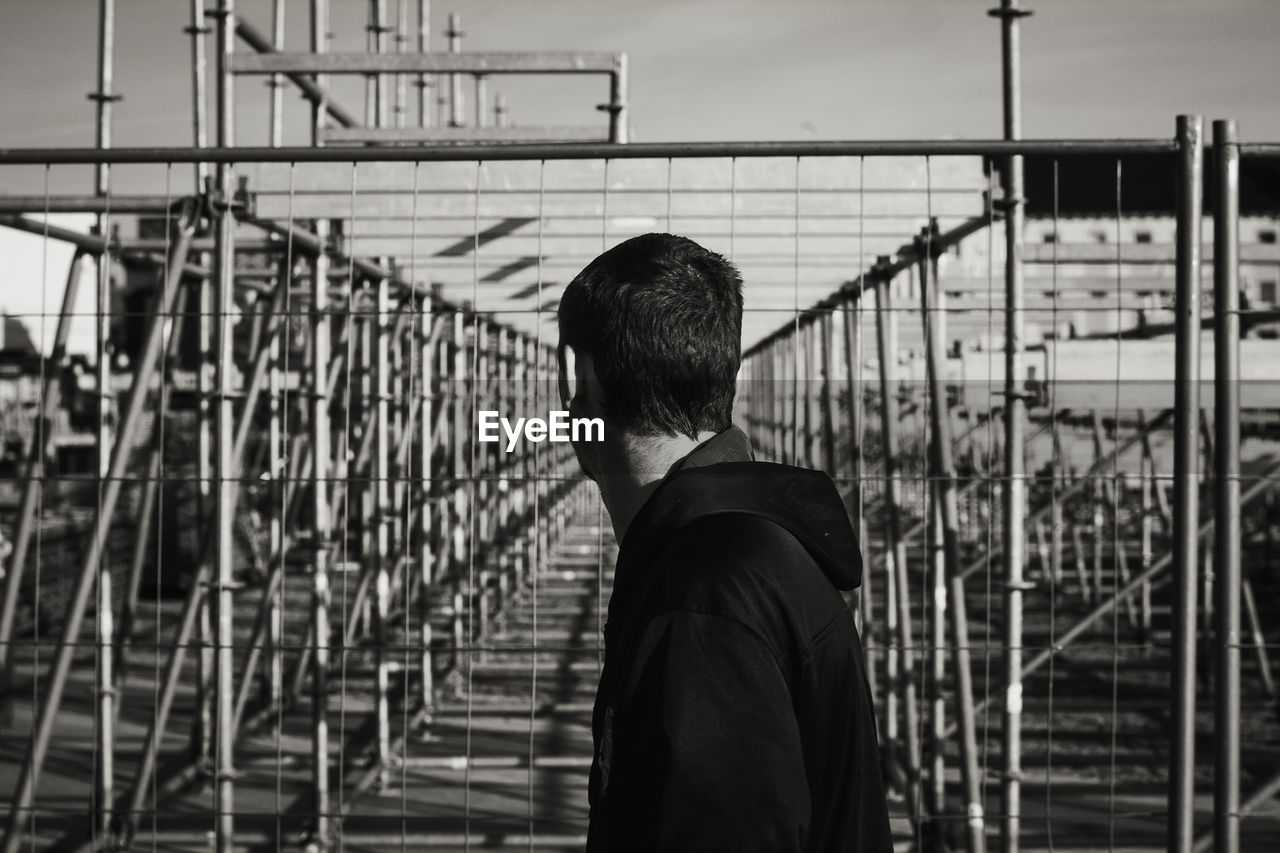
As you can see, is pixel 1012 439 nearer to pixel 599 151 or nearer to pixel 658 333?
pixel 599 151

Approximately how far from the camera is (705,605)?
1.17 metres

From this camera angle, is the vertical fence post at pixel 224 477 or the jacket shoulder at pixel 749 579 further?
the vertical fence post at pixel 224 477

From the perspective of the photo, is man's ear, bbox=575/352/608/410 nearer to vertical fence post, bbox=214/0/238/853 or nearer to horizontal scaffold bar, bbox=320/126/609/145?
vertical fence post, bbox=214/0/238/853

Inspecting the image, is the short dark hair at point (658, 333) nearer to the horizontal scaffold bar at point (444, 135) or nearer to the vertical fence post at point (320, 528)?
the vertical fence post at point (320, 528)

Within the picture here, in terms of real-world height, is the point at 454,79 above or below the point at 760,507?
above

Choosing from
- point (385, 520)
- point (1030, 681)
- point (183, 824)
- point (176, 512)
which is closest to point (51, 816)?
point (183, 824)

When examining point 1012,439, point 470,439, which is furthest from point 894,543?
point 470,439

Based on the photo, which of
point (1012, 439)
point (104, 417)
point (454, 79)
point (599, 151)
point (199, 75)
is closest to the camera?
point (599, 151)

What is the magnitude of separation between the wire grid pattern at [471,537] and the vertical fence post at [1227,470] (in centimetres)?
13

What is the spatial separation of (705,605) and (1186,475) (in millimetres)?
2143

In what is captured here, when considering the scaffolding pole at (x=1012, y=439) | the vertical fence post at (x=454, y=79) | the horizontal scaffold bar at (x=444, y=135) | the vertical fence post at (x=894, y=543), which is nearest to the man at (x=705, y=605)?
the scaffolding pole at (x=1012, y=439)

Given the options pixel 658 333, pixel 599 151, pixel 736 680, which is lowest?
pixel 736 680

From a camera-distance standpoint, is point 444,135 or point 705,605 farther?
point 444,135

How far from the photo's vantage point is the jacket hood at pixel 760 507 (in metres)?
1.26
